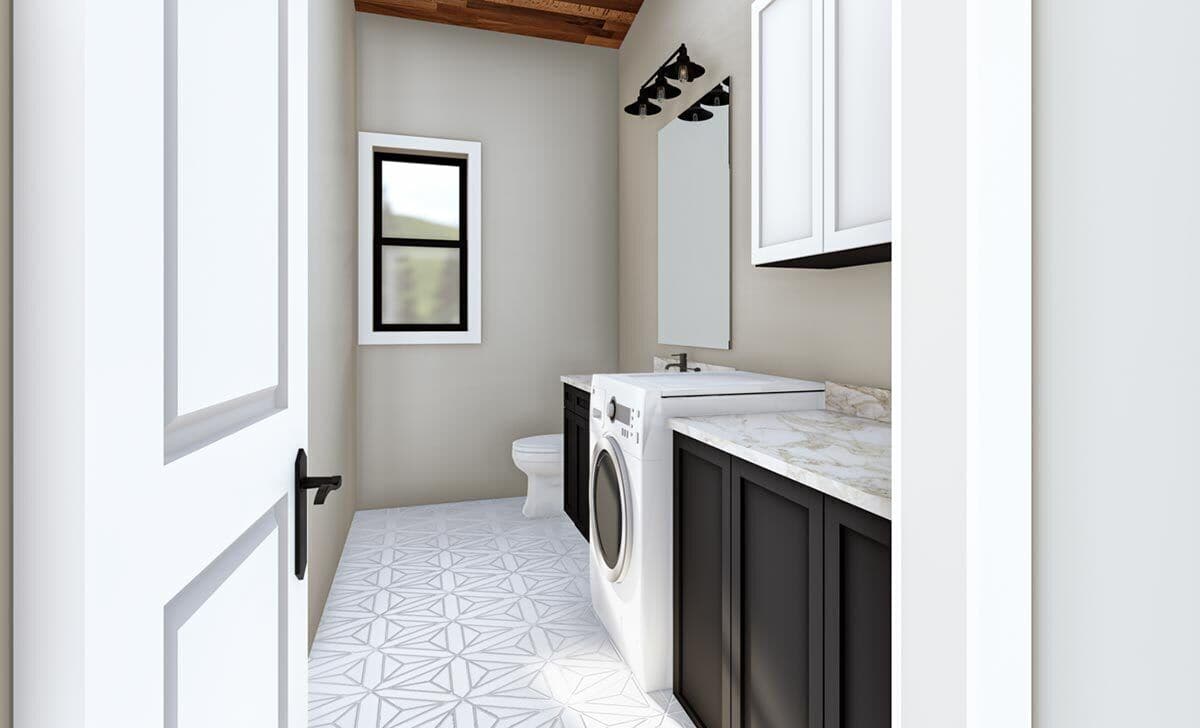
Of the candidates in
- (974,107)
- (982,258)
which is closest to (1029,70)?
(974,107)

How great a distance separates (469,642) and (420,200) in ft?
8.68

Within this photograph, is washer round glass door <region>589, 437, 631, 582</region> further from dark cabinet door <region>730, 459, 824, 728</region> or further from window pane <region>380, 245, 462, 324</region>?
window pane <region>380, 245, 462, 324</region>

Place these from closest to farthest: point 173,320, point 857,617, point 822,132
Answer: point 173,320 < point 857,617 < point 822,132

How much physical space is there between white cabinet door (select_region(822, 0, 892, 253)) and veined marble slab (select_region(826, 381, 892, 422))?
51cm

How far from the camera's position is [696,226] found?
2877 millimetres

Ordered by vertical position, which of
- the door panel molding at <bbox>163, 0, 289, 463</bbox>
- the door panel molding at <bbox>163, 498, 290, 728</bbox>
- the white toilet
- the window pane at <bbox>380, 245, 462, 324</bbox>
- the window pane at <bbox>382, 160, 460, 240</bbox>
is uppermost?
the window pane at <bbox>382, 160, 460, 240</bbox>

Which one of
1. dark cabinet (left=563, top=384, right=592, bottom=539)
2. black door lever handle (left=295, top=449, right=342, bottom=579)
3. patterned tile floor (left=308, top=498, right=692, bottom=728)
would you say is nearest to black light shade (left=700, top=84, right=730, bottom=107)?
dark cabinet (left=563, top=384, right=592, bottom=539)

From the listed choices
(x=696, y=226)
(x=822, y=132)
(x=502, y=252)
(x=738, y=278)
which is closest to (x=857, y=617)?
(x=822, y=132)

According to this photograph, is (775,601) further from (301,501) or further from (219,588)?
(219,588)

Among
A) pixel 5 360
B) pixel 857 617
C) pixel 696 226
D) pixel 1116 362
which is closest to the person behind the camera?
pixel 5 360

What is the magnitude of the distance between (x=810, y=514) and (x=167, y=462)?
104 cm

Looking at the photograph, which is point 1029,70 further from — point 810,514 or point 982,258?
point 810,514

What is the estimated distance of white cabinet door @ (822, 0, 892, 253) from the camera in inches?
56.2

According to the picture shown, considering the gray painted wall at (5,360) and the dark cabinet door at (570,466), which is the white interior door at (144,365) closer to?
the gray painted wall at (5,360)
